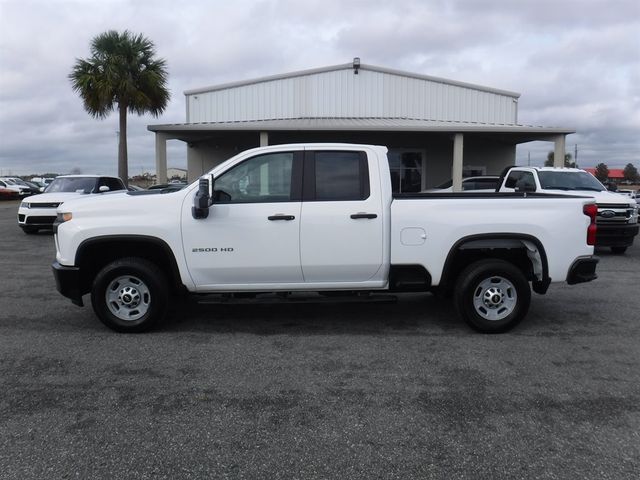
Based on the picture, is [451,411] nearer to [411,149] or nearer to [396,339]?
[396,339]

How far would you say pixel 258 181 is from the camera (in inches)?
222

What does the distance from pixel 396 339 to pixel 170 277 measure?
8.02 ft

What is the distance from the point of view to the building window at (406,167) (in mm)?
24375

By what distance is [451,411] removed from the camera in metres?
3.87

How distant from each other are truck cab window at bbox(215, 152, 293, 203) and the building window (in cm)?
1890

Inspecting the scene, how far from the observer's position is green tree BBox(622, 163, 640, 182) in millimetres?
110875

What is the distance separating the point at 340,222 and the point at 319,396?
6.34 feet

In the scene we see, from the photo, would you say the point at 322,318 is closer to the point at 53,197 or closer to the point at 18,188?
the point at 53,197

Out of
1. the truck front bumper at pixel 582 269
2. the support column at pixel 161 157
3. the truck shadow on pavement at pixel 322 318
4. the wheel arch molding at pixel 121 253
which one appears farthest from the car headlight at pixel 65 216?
the support column at pixel 161 157

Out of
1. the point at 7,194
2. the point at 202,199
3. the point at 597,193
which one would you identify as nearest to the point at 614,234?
the point at 597,193

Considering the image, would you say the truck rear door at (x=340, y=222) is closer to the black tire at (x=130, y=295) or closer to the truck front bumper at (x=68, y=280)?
the black tire at (x=130, y=295)

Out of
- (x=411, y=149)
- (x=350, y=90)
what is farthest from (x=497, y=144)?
(x=350, y=90)

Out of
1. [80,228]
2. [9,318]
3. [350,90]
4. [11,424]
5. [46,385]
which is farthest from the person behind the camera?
[350,90]

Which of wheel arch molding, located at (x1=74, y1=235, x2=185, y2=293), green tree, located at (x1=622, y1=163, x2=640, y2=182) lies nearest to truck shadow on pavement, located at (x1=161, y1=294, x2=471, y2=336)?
wheel arch molding, located at (x1=74, y1=235, x2=185, y2=293)
